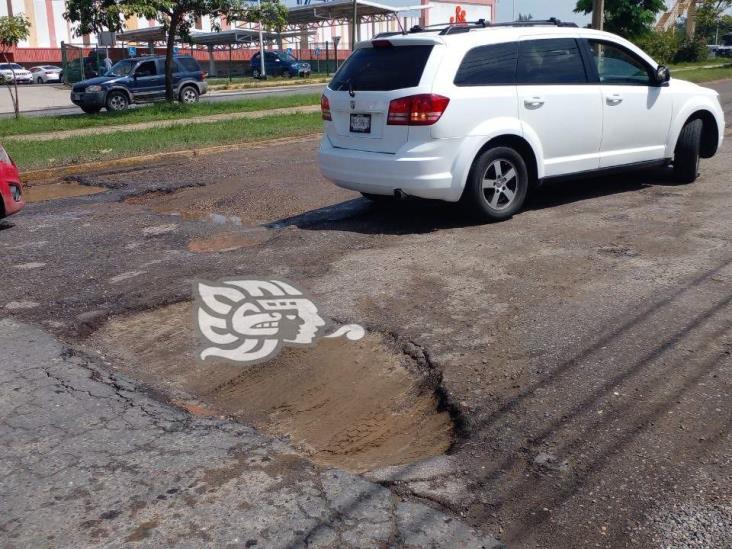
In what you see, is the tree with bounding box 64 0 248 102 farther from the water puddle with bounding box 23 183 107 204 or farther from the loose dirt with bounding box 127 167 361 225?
the loose dirt with bounding box 127 167 361 225

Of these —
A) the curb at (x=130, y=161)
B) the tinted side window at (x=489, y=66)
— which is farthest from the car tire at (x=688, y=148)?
the curb at (x=130, y=161)

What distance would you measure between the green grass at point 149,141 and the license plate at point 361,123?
689cm

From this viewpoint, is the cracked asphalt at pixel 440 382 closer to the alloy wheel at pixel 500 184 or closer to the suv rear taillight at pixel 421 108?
the alloy wheel at pixel 500 184

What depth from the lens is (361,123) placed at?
804cm

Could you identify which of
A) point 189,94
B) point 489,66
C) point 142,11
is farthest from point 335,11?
point 489,66

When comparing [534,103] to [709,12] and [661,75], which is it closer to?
[661,75]

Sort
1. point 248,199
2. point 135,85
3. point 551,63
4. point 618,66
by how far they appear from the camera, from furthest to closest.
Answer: point 135,85
point 248,199
point 618,66
point 551,63

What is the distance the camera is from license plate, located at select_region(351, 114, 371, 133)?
797 centimetres

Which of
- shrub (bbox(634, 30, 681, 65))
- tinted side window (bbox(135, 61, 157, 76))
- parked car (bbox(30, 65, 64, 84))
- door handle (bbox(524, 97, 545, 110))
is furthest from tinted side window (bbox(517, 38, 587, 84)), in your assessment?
parked car (bbox(30, 65, 64, 84))

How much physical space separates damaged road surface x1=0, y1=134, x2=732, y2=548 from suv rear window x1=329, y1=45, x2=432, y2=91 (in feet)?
4.58

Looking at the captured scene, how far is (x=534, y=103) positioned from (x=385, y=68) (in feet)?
5.00

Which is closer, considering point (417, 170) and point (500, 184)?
point (417, 170)

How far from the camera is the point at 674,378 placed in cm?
449

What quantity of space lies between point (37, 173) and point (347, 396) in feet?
31.4
